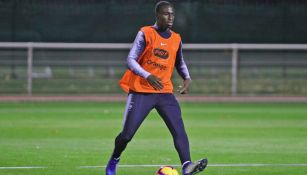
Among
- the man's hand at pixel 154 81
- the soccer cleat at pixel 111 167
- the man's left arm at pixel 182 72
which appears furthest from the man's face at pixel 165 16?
the soccer cleat at pixel 111 167

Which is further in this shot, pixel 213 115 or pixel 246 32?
pixel 246 32

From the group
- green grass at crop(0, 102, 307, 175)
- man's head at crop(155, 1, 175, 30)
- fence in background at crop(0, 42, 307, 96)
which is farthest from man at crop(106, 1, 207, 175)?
fence in background at crop(0, 42, 307, 96)

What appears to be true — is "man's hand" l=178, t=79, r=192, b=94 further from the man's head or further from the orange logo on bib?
the man's head

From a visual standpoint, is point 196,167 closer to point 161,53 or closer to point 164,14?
point 161,53

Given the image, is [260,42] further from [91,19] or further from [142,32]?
[142,32]

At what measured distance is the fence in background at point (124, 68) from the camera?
1121 inches

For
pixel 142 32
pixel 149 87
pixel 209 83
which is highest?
pixel 142 32

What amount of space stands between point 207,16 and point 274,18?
2.31 m

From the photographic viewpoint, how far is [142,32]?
1075cm

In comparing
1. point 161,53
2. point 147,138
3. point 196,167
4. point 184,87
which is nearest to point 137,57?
point 161,53

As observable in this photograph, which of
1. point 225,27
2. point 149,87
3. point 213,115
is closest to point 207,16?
point 225,27

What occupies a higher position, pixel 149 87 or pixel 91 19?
pixel 149 87

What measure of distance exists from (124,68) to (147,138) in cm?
1237

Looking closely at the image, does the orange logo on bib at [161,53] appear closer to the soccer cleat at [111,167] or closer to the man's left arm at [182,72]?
the man's left arm at [182,72]
